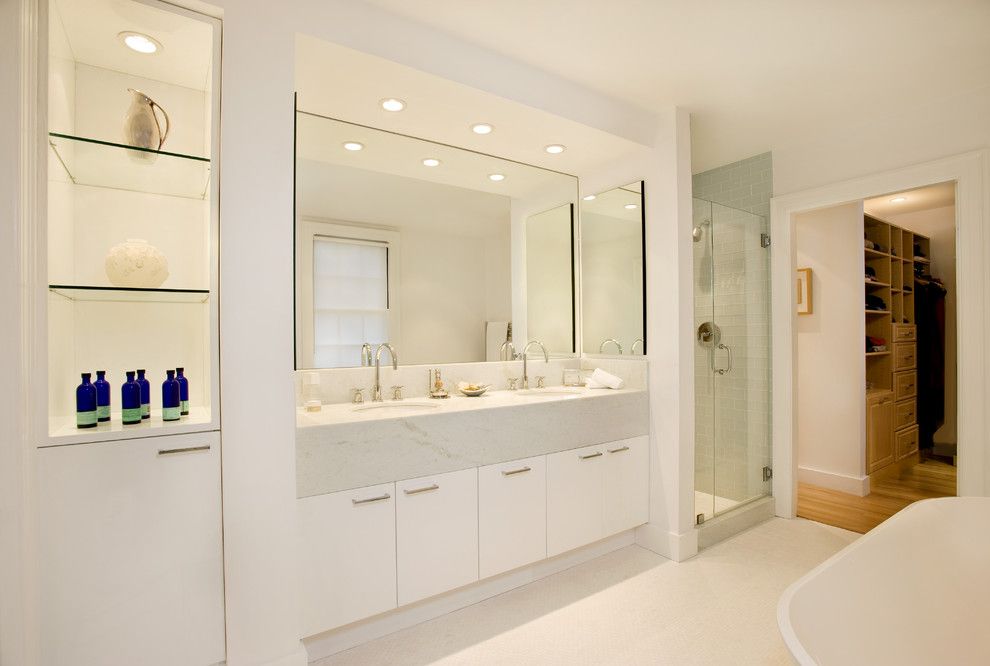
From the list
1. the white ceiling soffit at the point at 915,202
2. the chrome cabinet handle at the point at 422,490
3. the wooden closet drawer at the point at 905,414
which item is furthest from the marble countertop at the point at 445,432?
the white ceiling soffit at the point at 915,202

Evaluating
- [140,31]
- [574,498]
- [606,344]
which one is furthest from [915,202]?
[140,31]

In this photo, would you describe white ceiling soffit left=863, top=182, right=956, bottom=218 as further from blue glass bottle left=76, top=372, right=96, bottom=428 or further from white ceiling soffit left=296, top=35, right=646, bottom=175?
blue glass bottle left=76, top=372, right=96, bottom=428

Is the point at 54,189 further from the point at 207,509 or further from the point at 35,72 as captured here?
the point at 207,509

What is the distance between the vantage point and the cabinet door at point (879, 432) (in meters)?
4.02

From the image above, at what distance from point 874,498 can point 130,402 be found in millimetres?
4995

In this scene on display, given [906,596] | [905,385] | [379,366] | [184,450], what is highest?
[379,366]

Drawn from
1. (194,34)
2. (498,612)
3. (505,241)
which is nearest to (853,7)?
(505,241)

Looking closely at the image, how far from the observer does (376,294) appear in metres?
2.67

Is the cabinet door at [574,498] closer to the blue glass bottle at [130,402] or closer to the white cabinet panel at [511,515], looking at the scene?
the white cabinet panel at [511,515]

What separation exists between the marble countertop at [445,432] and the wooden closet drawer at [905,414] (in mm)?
3241

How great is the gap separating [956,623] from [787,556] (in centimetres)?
120

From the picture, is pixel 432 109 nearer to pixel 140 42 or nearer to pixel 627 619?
pixel 140 42

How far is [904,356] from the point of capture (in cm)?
466

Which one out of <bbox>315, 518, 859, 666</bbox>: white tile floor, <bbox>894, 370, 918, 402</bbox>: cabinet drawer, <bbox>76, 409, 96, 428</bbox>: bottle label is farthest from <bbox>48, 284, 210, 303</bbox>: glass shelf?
<bbox>894, 370, 918, 402</bbox>: cabinet drawer
